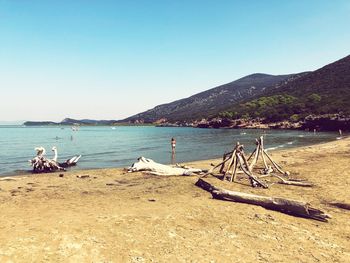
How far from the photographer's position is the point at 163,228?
949 centimetres

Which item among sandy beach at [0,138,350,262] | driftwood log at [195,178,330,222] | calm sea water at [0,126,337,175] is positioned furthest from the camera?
calm sea water at [0,126,337,175]

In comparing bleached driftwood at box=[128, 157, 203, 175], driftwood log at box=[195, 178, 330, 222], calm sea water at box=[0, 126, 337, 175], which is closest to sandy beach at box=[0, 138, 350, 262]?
driftwood log at box=[195, 178, 330, 222]

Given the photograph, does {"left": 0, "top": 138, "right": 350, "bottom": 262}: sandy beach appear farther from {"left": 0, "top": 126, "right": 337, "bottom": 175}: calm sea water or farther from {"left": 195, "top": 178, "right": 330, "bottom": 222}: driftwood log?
{"left": 0, "top": 126, "right": 337, "bottom": 175}: calm sea water

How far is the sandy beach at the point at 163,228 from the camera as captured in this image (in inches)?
305

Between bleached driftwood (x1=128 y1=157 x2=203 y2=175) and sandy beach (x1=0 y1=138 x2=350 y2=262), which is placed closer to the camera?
sandy beach (x1=0 y1=138 x2=350 y2=262)

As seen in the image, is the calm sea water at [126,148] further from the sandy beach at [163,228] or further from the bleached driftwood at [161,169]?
the sandy beach at [163,228]

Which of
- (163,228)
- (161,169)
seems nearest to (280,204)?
(163,228)

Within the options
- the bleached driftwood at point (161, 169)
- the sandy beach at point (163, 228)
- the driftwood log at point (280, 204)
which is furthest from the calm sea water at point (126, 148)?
the driftwood log at point (280, 204)

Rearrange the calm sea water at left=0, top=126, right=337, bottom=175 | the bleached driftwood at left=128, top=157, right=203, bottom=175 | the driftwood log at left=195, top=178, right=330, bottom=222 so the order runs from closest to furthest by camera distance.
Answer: the driftwood log at left=195, top=178, right=330, bottom=222
the bleached driftwood at left=128, top=157, right=203, bottom=175
the calm sea water at left=0, top=126, right=337, bottom=175

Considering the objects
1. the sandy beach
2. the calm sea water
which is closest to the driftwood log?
the sandy beach

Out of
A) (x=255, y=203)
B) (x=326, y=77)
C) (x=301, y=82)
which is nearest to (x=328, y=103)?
(x=326, y=77)

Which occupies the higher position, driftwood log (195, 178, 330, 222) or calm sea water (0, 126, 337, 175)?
driftwood log (195, 178, 330, 222)

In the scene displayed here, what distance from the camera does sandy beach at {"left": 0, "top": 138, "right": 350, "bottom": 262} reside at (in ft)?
25.4

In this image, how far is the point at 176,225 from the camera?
9.77 metres
